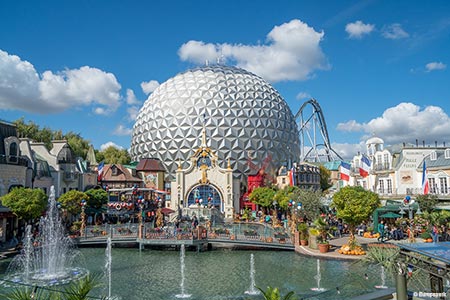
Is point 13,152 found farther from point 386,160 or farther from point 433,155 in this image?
point 433,155

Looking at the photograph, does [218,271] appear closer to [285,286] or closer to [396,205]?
[285,286]

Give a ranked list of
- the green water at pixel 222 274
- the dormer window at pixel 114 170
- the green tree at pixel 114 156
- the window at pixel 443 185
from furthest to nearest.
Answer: the green tree at pixel 114 156 < the dormer window at pixel 114 170 < the window at pixel 443 185 < the green water at pixel 222 274

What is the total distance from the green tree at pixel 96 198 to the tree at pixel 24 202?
13272 millimetres

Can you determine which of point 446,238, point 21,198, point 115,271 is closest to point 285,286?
point 115,271

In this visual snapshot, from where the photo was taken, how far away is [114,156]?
77750 mm

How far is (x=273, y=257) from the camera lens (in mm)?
24797

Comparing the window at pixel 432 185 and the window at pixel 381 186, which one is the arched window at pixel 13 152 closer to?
the window at pixel 381 186

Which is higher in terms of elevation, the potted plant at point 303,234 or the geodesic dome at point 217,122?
the geodesic dome at point 217,122

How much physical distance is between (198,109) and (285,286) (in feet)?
154

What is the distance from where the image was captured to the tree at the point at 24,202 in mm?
26672

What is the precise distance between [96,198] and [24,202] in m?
15.7

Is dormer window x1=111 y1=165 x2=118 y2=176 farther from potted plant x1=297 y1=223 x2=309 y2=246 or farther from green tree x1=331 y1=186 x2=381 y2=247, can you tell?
green tree x1=331 y1=186 x2=381 y2=247

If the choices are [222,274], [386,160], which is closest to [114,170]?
[386,160]

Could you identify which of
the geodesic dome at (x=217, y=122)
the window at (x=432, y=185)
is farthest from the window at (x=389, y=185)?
the geodesic dome at (x=217, y=122)
